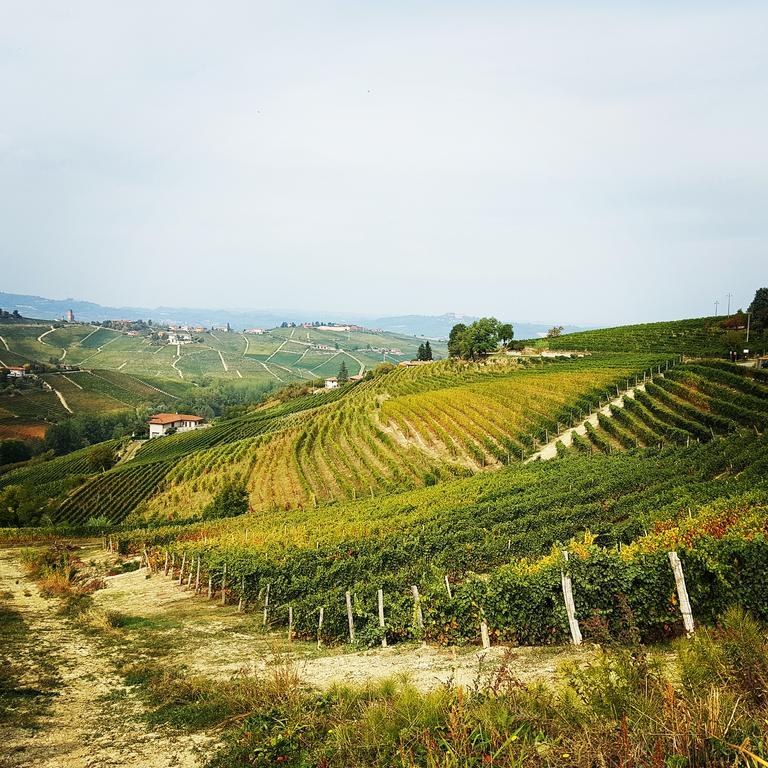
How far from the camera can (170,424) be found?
5094 inches

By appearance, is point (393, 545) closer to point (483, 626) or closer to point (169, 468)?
point (483, 626)

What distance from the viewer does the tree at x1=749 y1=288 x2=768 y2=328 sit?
80.3 meters

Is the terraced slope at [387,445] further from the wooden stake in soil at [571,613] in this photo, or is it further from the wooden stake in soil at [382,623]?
the wooden stake in soil at [571,613]

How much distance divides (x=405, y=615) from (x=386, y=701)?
6.43m

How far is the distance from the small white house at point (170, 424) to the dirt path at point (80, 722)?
11658 cm

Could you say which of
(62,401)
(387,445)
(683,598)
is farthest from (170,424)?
(683,598)

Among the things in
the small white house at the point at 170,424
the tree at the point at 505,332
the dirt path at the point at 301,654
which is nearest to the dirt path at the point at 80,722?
the dirt path at the point at 301,654

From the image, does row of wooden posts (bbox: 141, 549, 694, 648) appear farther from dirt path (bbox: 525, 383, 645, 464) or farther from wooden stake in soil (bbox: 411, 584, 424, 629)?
dirt path (bbox: 525, 383, 645, 464)

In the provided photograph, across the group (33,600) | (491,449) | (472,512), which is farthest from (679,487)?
(33,600)

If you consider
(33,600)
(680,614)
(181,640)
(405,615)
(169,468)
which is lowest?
(169,468)

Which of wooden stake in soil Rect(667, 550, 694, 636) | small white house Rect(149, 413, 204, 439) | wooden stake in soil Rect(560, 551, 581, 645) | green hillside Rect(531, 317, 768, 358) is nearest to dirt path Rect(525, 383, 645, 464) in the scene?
green hillside Rect(531, 317, 768, 358)

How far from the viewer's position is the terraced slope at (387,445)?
44969 millimetres

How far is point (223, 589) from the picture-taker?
1911 centimetres

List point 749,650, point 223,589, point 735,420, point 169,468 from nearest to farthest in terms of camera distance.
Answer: point 749,650
point 223,589
point 735,420
point 169,468
